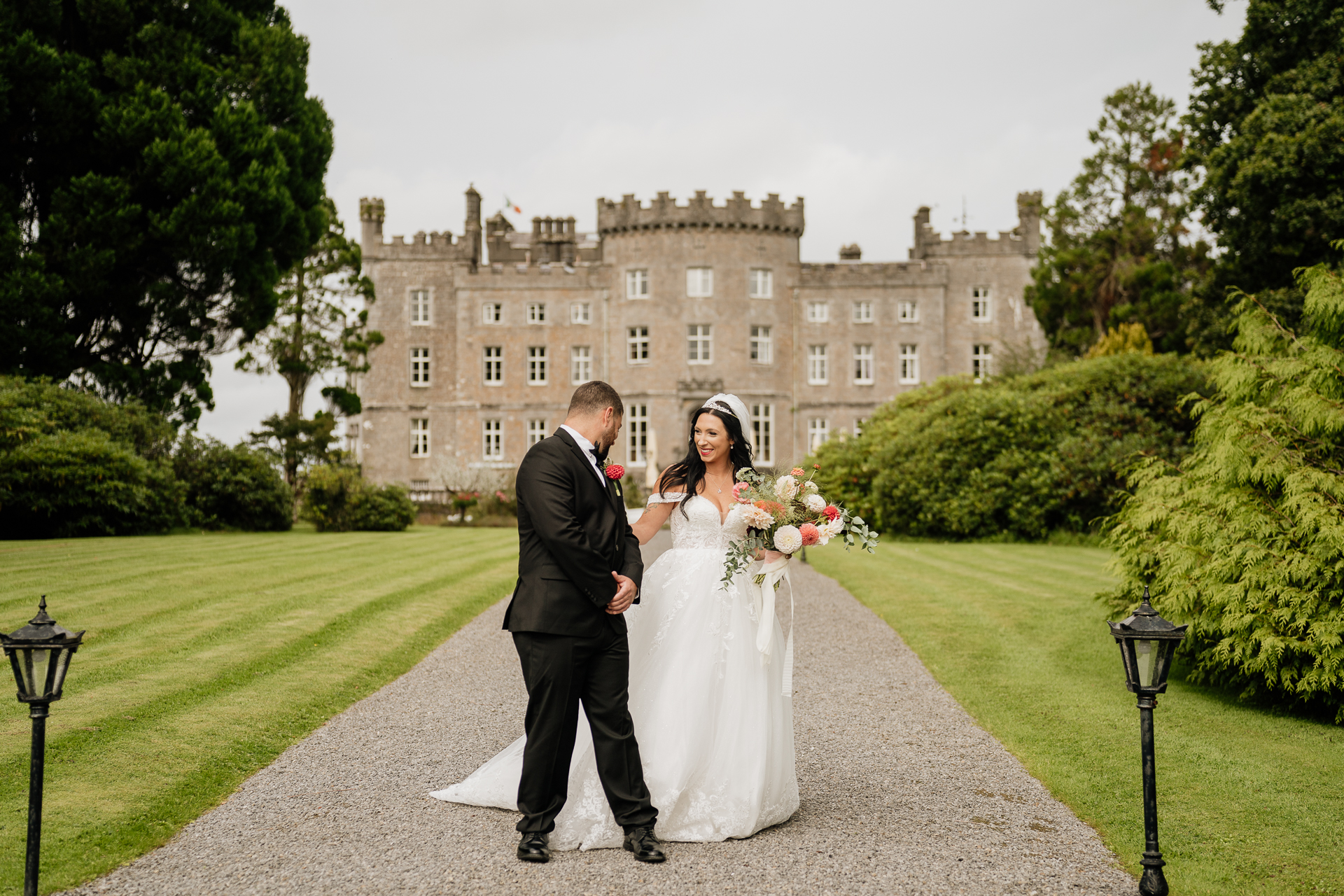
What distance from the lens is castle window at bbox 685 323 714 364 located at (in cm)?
3922

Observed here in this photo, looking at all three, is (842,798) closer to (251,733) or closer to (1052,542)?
(251,733)

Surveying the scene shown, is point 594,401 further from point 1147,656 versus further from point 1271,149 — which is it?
point 1271,149

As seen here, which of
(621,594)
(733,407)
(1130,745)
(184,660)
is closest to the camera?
(621,594)

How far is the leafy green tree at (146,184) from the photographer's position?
1767 centimetres

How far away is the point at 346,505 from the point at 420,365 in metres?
20.3

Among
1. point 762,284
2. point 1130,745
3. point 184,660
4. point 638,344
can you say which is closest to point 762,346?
point 762,284

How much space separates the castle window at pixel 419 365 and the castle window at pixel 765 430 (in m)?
14.0

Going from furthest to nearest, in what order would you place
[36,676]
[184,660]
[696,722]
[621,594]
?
[184,660] < [696,722] < [621,594] < [36,676]

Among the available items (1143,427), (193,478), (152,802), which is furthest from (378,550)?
(1143,427)

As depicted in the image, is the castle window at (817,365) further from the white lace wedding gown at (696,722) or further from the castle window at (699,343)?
the white lace wedding gown at (696,722)

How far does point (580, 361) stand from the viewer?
41469mm

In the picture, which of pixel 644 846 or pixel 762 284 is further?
pixel 762 284

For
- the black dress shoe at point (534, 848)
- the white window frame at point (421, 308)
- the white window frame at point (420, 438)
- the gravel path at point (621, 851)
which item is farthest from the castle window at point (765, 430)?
the black dress shoe at point (534, 848)

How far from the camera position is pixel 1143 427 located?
1961cm
